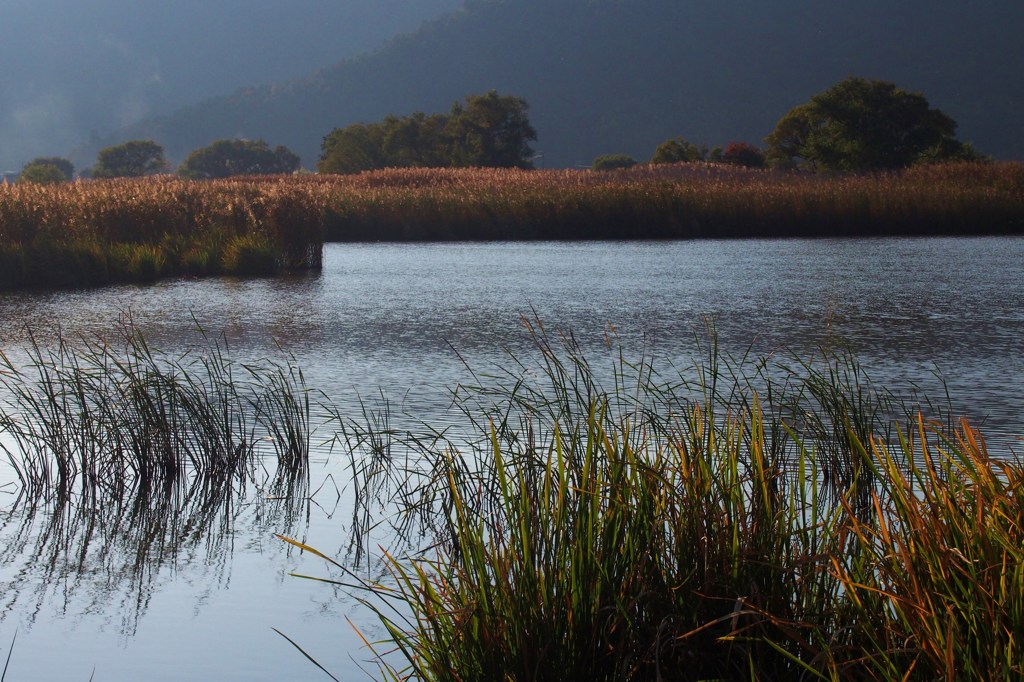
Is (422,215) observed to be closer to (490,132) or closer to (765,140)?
(490,132)

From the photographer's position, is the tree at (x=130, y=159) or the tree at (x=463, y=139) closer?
the tree at (x=463, y=139)

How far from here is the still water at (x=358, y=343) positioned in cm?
334

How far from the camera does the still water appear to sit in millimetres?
3338

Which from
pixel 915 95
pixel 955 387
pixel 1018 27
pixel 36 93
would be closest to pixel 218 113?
pixel 36 93

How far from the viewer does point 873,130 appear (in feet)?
145

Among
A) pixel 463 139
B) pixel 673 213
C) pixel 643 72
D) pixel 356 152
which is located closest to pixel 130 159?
pixel 356 152

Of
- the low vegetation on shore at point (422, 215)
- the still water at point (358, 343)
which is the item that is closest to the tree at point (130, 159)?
the low vegetation on shore at point (422, 215)

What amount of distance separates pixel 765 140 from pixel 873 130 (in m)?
9.73

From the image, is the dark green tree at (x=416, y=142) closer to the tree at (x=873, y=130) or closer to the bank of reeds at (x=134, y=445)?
the tree at (x=873, y=130)

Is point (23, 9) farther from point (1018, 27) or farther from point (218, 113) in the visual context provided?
point (1018, 27)

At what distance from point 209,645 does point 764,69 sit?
442 feet

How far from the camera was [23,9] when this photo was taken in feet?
655

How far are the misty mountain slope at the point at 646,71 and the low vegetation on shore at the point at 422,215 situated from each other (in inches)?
3737

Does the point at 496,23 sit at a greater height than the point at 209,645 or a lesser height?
greater
